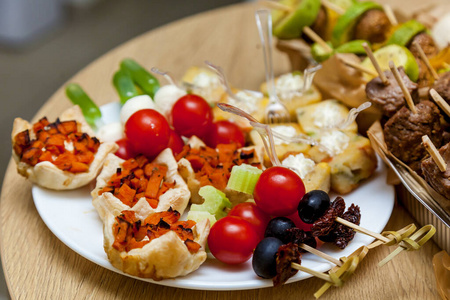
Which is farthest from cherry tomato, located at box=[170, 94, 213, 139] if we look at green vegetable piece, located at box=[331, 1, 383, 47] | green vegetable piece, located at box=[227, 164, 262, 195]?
green vegetable piece, located at box=[331, 1, 383, 47]

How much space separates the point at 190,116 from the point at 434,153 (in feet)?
3.11

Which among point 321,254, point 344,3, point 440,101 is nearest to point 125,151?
point 321,254

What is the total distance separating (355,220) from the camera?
1.62 m

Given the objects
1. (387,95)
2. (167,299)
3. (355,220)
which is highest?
(387,95)

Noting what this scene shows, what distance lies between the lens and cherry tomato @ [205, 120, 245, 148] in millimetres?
2147

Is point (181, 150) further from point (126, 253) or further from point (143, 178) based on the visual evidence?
point (126, 253)

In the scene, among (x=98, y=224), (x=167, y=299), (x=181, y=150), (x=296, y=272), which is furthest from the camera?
(x=181, y=150)

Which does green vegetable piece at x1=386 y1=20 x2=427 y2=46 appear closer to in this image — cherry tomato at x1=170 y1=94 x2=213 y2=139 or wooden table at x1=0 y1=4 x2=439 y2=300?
wooden table at x1=0 y1=4 x2=439 y2=300

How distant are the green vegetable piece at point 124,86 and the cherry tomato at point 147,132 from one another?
338 millimetres

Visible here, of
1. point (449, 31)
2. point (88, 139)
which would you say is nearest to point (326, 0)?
point (449, 31)

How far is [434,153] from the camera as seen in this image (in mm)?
1524

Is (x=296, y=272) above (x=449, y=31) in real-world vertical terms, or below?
below

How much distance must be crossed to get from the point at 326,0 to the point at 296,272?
1654 mm

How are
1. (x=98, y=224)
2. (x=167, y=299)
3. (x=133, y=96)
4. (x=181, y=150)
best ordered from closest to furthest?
(x=167, y=299) → (x=98, y=224) → (x=181, y=150) → (x=133, y=96)
